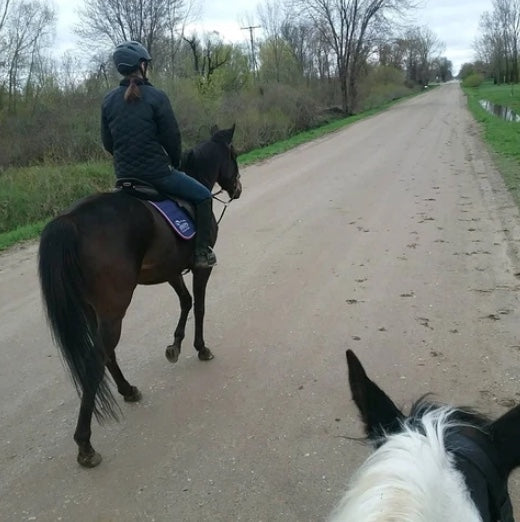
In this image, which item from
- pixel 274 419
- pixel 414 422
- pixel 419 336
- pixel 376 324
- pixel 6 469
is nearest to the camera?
pixel 414 422

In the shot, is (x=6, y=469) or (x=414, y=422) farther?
(x=6, y=469)

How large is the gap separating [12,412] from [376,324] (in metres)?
3.27

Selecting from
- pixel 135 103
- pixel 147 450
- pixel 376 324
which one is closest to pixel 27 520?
pixel 147 450

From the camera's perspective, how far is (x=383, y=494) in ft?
3.55

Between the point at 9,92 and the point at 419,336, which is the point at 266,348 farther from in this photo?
the point at 9,92

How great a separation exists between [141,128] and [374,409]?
301cm

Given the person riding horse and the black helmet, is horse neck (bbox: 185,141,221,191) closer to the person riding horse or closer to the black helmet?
the person riding horse

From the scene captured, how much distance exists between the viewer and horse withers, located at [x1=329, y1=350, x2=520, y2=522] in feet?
3.52

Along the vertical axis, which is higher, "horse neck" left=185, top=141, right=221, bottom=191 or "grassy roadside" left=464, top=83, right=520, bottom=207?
"horse neck" left=185, top=141, right=221, bottom=191

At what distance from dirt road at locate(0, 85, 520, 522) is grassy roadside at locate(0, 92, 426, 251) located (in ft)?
5.01

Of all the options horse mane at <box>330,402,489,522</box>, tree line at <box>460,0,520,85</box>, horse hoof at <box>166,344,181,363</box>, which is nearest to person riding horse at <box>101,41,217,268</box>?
horse hoof at <box>166,344,181,363</box>

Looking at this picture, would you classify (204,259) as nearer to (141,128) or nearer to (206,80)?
(141,128)

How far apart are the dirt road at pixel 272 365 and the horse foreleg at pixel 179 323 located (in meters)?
0.19

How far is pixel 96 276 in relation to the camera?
3.57 meters
